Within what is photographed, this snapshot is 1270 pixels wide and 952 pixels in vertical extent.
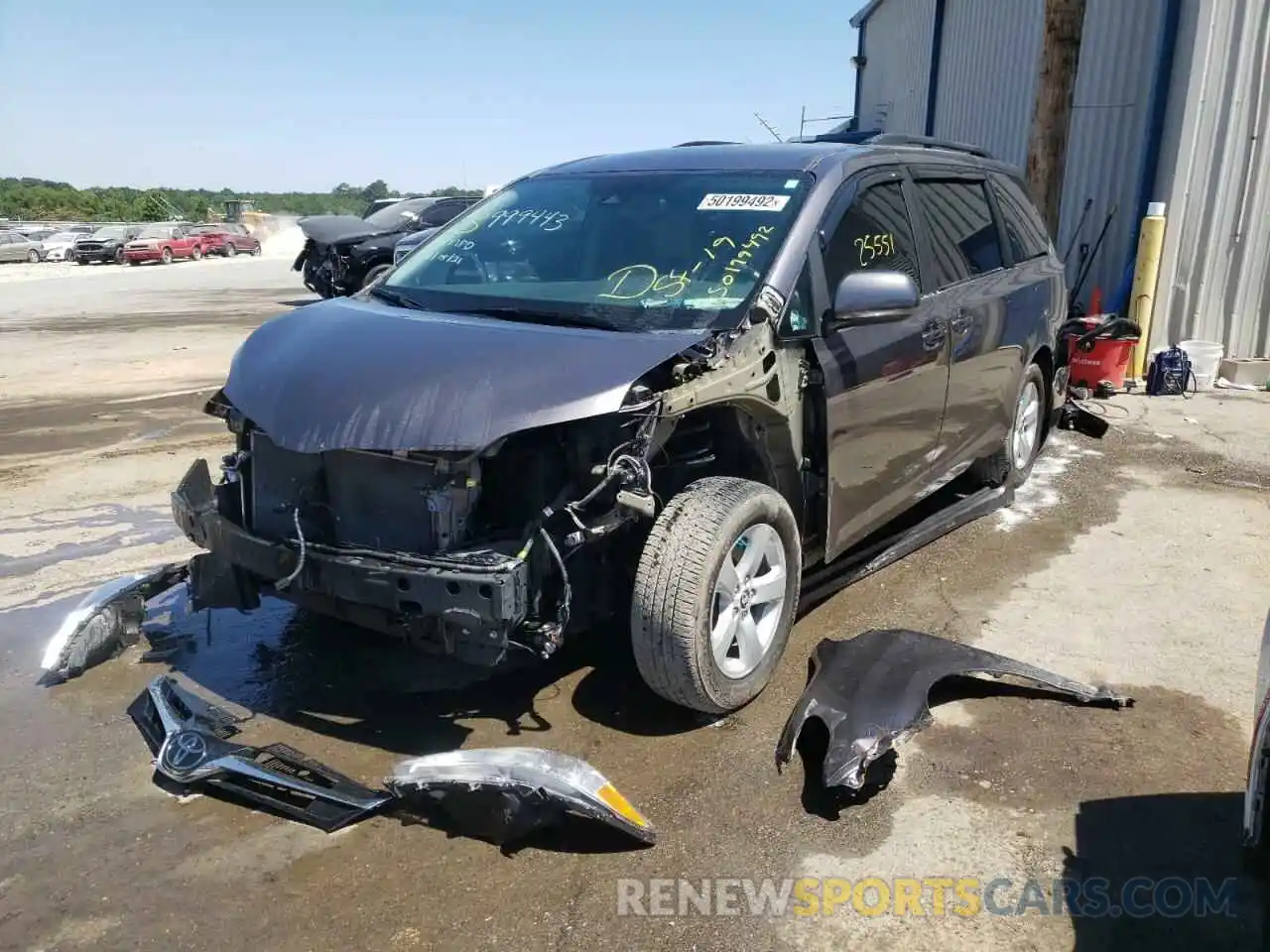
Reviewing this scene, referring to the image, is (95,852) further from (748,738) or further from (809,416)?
(809,416)

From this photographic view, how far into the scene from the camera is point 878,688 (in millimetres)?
3445

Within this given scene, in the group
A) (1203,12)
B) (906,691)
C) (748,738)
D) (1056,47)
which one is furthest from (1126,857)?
(1056,47)

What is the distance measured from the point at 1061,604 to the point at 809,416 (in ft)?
5.50

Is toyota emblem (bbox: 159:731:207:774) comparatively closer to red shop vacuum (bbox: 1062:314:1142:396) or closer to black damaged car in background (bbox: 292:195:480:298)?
red shop vacuum (bbox: 1062:314:1142:396)

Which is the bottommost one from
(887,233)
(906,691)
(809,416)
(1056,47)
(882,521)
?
(906,691)

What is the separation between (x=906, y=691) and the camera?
11.2 feet

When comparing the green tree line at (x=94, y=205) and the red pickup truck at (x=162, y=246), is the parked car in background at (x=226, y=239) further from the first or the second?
the green tree line at (x=94, y=205)

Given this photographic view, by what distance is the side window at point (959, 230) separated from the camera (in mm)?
4609

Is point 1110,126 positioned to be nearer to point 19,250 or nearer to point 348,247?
point 348,247

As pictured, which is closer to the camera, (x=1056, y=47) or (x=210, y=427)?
(x=210, y=427)

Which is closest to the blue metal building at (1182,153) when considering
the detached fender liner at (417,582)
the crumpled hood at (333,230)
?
the detached fender liner at (417,582)

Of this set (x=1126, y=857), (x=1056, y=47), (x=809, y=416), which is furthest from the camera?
(x=1056, y=47)

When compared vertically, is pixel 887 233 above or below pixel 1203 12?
below

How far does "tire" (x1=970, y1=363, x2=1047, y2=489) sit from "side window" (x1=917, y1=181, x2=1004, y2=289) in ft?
2.96
